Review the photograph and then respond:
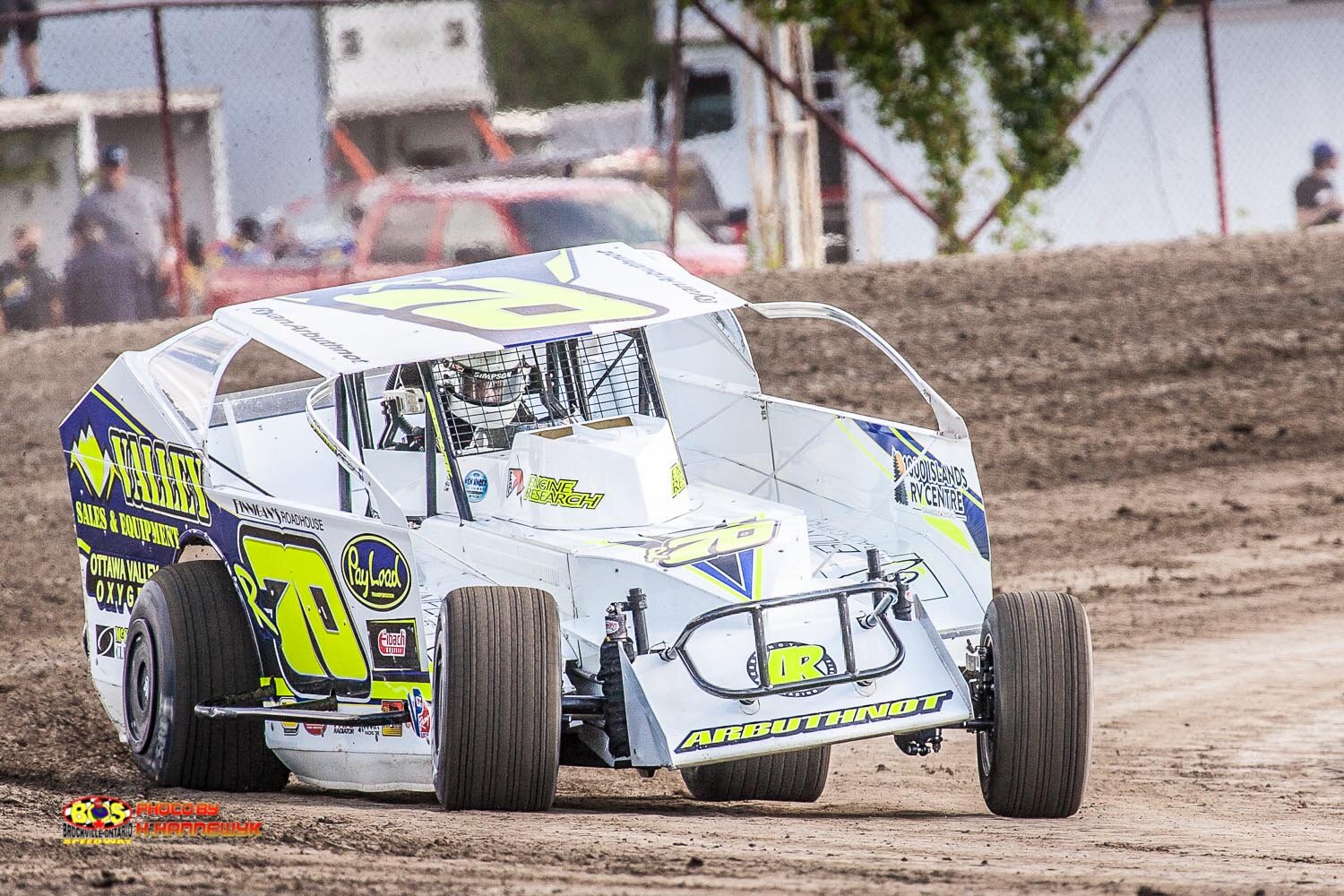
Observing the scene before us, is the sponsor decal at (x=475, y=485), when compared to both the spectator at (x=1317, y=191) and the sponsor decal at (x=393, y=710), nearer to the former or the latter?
the sponsor decal at (x=393, y=710)

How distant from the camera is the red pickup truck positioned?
1395 centimetres

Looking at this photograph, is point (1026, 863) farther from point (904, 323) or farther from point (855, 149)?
point (855, 149)

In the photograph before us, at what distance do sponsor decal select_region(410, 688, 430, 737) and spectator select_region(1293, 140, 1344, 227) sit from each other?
505 inches

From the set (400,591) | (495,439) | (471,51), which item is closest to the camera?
(400,591)

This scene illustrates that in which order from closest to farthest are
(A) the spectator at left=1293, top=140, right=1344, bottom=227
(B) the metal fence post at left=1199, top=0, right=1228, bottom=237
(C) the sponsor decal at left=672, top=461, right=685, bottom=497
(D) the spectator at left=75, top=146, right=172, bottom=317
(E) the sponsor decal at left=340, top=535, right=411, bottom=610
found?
(E) the sponsor decal at left=340, top=535, right=411, bottom=610, (C) the sponsor decal at left=672, top=461, right=685, bottom=497, (D) the spectator at left=75, top=146, right=172, bottom=317, (B) the metal fence post at left=1199, top=0, right=1228, bottom=237, (A) the spectator at left=1293, top=140, right=1344, bottom=227

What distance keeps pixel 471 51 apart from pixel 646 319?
1529cm

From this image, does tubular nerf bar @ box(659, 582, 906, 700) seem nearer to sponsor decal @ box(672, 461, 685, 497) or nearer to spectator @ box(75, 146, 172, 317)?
sponsor decal @ box(672, 461, 685, 497)

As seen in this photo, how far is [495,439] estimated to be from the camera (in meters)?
6.80

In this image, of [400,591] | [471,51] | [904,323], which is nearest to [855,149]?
[904,323]

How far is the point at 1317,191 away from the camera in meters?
17.0

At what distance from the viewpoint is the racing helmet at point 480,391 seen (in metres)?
6.80

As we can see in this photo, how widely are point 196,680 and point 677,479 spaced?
1794 millimetres

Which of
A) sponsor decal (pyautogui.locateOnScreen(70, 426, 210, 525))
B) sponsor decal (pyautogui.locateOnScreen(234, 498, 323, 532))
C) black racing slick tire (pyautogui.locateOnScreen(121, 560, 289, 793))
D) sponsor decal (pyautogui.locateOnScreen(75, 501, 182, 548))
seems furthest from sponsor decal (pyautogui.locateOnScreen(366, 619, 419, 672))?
sponsor decal (pyautogui.locateOnScreen(75, 501, 182, 548))

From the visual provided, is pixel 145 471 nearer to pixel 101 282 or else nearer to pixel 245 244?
pixel 101 282
